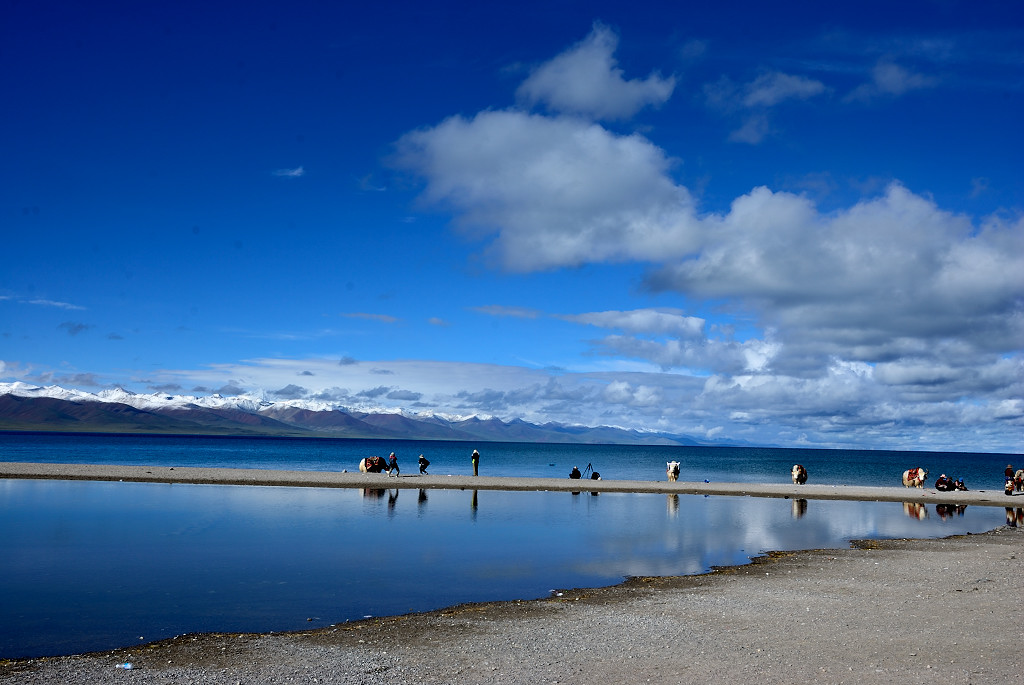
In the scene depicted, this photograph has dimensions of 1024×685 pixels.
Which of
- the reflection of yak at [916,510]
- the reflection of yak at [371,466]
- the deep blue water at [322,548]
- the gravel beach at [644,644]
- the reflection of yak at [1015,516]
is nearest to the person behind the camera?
the gravel beach at [644,644]

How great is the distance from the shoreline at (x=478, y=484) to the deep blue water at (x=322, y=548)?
20.5 feet

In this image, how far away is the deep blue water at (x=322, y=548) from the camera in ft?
49.1

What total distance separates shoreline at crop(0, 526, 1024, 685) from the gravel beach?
0.03m

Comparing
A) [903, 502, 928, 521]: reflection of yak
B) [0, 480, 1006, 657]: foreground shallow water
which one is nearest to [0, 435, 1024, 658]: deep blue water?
[0, 480, 1006, 657]: foreground shallow water

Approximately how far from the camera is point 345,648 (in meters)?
12.3

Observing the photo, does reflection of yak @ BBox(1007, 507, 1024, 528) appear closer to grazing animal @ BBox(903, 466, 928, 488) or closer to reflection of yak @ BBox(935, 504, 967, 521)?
reflection of yak @ BBox(935, 504, 967, 521)

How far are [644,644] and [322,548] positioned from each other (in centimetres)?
1321

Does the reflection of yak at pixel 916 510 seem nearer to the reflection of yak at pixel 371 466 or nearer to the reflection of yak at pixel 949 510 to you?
the reflection of yak at pixel 949 510

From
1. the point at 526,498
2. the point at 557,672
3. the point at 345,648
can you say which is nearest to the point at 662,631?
the point at 557,672

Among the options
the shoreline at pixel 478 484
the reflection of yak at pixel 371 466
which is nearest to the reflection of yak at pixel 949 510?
the shoreline at pixel 478 484

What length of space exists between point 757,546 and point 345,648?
17.9m

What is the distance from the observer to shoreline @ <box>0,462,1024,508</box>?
50.3m

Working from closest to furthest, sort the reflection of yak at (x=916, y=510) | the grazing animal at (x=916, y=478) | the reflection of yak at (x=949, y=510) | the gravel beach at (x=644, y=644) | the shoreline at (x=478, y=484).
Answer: the gravel beach at (x=644, y=644) < the reflection of yak at (x=916, y=510) < the reflection of yak at (x=949, y=510) < the shoreline at (x=478, y=484) < the grazing animal at (x=916, y=478)

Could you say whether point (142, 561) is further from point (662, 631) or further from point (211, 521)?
point (662, 631)
